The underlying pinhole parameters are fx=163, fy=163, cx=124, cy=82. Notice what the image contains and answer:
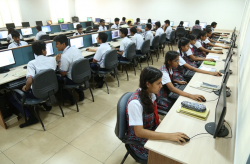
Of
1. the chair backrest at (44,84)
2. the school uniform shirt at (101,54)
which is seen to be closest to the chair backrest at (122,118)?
the chair backrest at (44,84)

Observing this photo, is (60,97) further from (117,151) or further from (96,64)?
(117,151)

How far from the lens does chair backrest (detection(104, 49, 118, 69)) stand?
9.60ft

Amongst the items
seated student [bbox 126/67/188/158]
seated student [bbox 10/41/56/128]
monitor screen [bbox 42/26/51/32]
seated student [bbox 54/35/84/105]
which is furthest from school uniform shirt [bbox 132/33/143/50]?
monitor screen [bbox 42/26/51/32]

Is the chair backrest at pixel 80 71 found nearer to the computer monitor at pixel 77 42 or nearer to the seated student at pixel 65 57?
the seated student at pixel 65 57

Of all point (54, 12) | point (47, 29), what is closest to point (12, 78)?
point (47, 29)

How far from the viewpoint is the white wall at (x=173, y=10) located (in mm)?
6574

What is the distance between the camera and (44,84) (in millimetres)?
2066

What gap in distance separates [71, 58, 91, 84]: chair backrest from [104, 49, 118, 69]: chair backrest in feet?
1.53

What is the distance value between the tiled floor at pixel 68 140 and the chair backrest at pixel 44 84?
1.65ft

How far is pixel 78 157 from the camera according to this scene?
1.81 metres

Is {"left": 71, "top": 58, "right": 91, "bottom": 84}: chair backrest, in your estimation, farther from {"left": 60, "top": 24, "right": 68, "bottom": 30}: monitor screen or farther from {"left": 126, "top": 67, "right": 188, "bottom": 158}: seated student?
{"left": 60, "top": 24, "right": 68, "bottom": 30}: monitor screen

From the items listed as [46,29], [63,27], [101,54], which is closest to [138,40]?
[101,54]

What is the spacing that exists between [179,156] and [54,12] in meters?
9.98

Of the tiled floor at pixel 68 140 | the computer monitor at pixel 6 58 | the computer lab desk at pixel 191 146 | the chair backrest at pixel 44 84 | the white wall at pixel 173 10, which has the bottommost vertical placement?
the tiled floor at pixel 68 140
